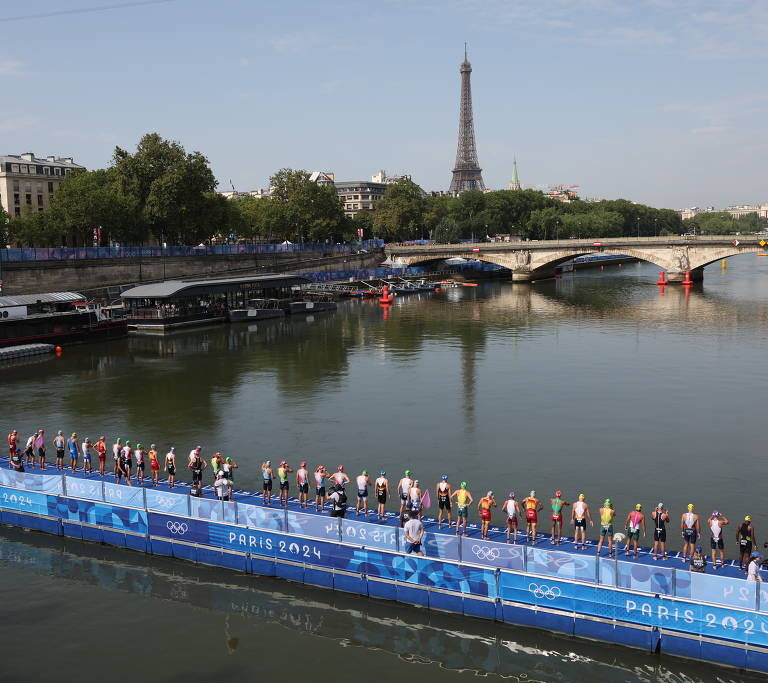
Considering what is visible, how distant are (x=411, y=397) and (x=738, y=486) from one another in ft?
72.2

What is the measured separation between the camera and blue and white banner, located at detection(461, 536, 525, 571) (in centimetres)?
2123

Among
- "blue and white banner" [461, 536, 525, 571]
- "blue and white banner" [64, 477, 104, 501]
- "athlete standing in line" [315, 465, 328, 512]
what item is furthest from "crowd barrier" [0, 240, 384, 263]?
"blue and white banner" [461, 536, 525, 571]

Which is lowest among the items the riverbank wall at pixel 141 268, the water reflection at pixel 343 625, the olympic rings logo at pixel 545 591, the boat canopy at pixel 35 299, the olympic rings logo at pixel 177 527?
the water reflection at pixel 343 625

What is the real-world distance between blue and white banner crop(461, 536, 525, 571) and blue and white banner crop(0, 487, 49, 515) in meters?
16.0

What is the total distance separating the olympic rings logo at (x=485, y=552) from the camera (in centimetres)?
2153

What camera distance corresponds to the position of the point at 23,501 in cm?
2900

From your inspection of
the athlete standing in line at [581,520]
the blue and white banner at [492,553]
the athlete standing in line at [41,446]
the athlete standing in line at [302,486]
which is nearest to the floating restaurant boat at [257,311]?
the athlete standing in line at [41,446]

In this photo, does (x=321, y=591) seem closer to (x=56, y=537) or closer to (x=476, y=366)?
(x=56, y=537)

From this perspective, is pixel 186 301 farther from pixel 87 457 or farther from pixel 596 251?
pixel 596 251

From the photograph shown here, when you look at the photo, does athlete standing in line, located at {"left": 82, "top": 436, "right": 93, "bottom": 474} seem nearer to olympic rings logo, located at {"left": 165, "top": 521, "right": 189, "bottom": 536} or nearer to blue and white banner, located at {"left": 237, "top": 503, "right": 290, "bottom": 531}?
olympic rings logo, located at {"left": 165, "top": 521, "right": 189, "bottom": 536}

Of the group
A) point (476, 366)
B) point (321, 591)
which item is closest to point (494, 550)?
point (321, 591)

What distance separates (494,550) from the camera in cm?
2153

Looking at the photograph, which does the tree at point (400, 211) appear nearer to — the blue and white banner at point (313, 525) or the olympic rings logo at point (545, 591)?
the blue and white banner at point (313, 525)

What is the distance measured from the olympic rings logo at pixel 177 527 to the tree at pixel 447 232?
162633 millimetres
